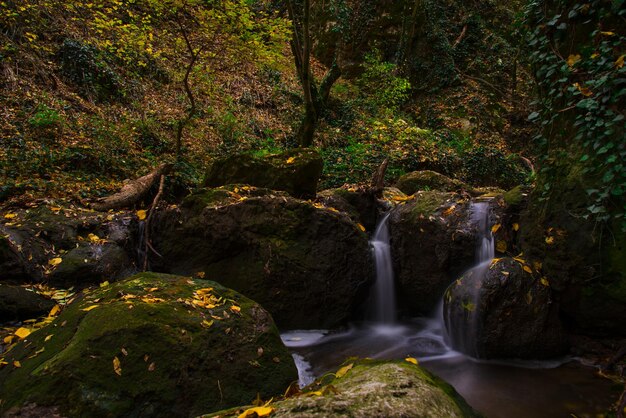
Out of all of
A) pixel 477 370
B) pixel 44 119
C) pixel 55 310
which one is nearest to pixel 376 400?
pixel 477 370

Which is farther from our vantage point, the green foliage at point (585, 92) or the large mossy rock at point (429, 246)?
the large mossy rock at point (429, 246)

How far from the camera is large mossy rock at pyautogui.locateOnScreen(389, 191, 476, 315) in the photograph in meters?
5.99

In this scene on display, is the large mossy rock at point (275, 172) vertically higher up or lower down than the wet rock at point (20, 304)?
higher up

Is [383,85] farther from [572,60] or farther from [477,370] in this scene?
[477,370]

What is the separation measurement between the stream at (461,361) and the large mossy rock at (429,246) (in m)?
0.19

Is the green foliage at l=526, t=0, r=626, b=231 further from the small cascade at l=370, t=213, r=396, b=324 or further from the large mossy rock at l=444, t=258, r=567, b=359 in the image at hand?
the small cascade at l=370, t=213, r=396, b=324

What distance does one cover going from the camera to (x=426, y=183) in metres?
10.6

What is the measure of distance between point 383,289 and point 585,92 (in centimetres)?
409

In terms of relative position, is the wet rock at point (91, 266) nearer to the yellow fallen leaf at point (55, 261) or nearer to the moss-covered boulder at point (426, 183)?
the yellow fallen leaf at point (55, 261)

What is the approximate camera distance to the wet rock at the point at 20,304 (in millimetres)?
4664

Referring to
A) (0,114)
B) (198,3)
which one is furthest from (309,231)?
(0,114)

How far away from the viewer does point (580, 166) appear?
4.40m

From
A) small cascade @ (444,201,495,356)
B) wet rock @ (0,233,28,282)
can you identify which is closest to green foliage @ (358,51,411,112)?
small cascade @ (444,201,495,356)

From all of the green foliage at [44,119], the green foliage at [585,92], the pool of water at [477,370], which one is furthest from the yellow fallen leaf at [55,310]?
the green foliage at [44,119]
